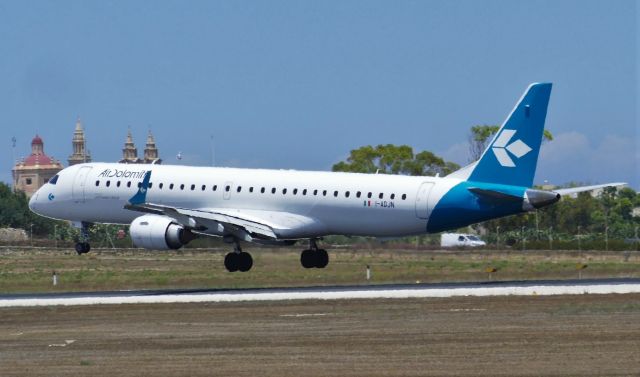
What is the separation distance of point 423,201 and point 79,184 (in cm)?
1589

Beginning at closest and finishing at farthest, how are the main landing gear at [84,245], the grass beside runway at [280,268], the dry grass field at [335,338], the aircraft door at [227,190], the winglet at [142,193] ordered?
the dry grass field at [335,338] < the grass beside runway at [280,268] < the aircraft door at [227,190] < the winglet at [142,193] < the main landing gear at [84,245]

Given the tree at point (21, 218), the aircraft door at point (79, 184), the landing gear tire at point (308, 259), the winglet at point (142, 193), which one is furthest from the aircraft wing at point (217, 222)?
the tree at point (21, 218)

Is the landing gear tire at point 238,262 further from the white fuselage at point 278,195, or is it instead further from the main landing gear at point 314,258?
the main landing gear at point 314,258

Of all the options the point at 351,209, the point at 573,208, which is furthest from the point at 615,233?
the point at 351,209

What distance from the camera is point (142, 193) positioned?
59625 mm

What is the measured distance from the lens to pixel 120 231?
3957 inches

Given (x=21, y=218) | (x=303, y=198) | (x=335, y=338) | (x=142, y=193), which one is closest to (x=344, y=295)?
(x=335, y=338)

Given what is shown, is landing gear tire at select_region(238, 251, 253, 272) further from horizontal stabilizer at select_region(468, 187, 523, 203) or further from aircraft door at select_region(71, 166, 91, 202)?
horizontal stabilizer at select_region(468, 187, 523, 203)

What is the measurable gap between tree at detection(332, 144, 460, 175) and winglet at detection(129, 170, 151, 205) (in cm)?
7114

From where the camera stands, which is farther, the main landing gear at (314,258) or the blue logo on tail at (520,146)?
the main landing gear at (314,258)

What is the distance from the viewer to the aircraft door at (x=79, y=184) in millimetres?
61750

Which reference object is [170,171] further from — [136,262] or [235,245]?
[136,262]

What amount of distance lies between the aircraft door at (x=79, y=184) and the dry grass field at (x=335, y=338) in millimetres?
19285

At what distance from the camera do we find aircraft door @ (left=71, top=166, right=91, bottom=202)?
2431 inches
